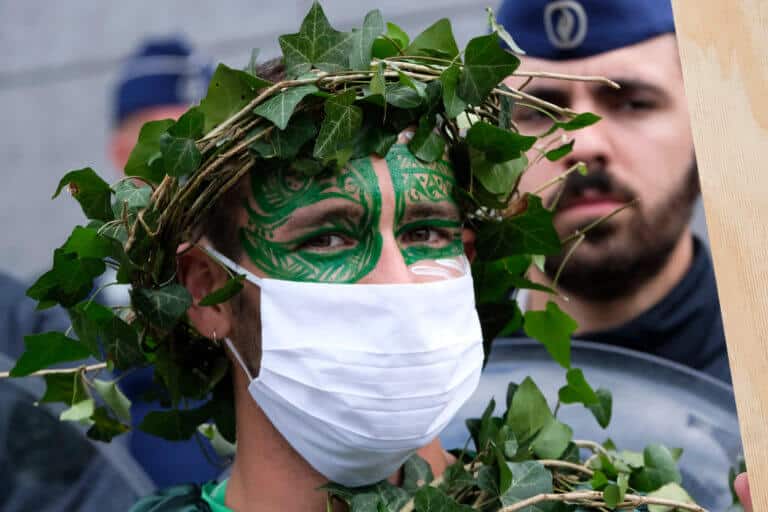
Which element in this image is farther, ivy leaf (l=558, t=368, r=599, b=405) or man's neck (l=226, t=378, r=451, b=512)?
ivy leaf (l=558, t=368, r=599, b=405)

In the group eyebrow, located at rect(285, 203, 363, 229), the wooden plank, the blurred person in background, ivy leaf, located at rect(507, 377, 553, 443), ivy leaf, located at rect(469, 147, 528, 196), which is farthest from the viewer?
the blurred person in background

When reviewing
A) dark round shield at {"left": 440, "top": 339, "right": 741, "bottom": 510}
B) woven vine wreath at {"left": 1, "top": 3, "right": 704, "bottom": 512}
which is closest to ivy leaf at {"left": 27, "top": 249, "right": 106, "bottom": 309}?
woven vine wreath at {"left": 1, "top": 3, "right": 704, "bottom": 512}

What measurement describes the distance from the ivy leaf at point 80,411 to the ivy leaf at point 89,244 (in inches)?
14.9

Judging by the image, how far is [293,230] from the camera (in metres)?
2.16

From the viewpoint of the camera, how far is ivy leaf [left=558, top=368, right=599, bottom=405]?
2.47 meters

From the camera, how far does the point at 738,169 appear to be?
1.55 m

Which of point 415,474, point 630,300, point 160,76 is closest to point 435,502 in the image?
point 415,474

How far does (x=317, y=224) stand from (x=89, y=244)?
0.39 meters

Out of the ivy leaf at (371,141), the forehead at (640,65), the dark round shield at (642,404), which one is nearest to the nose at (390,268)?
the ivy leaf at (371,141)

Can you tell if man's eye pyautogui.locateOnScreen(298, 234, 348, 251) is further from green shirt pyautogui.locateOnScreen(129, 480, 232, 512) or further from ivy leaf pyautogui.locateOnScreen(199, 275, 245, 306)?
green shirt pyautogui.locateOnScreen(129, 480, 232, 512)

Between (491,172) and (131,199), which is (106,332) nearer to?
(131,199)

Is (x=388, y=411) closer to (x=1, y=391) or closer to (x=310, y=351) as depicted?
(x=310, y=351)

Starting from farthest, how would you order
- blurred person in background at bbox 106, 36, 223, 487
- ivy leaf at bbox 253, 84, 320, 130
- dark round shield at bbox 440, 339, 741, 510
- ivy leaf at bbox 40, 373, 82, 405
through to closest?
blurred person in background at bbox 106, 36, 223, 487 → dark round shield at bbox 440, 339, 741, 510 → ivy leaf at bbox 40, 373, 82, 405 → ivy leaf at bbox 253, 84, 320, 130

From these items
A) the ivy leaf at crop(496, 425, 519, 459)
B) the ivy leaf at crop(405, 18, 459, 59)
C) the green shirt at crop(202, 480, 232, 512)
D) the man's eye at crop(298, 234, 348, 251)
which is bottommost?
the green shirt at crop(202, 480, 232, 512)
